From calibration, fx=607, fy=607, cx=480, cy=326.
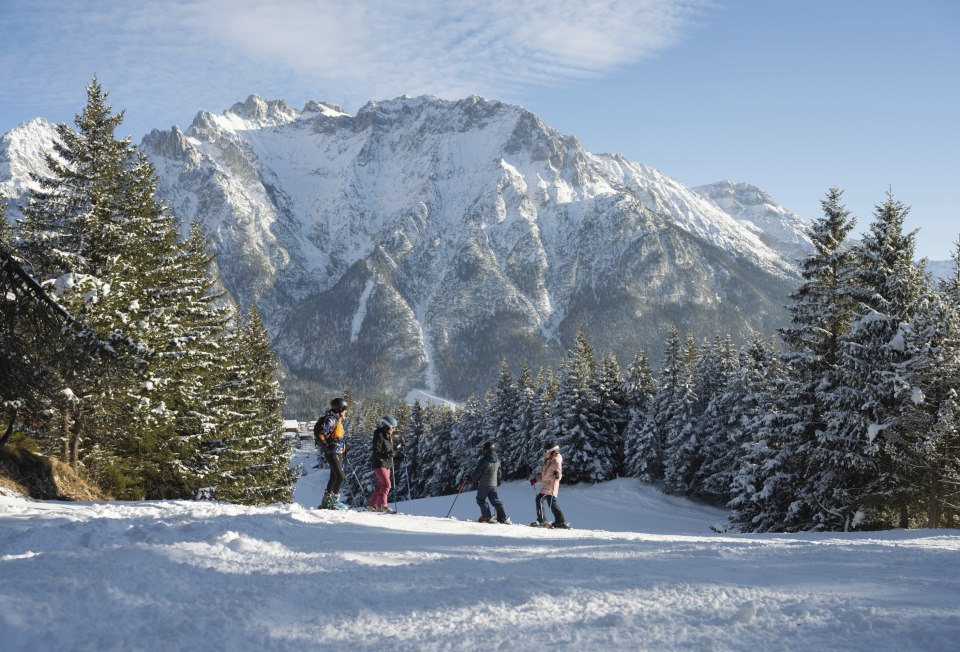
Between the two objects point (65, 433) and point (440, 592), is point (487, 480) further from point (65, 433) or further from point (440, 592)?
point (65, 433)

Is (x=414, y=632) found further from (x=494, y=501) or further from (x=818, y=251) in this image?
(x=818, y=251)

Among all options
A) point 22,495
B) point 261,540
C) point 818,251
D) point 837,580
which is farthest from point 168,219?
point 818,251

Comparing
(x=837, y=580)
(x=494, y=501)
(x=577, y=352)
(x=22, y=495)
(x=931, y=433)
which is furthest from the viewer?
(x=577, y=352)

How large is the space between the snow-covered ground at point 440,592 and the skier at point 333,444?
3.66 meters

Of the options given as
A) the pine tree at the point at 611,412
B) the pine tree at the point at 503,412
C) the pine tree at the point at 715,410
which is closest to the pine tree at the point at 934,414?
the pine tree at the point at 715,410

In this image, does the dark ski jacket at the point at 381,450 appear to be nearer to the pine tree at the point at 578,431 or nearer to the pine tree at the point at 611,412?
the pine tree at the point at 578,431

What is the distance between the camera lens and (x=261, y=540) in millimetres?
7070

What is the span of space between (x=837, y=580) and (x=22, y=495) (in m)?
14.1

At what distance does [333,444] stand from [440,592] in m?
7.23

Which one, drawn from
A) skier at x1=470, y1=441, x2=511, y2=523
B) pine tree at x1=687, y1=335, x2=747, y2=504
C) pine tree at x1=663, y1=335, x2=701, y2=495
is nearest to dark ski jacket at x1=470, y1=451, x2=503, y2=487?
skier at x1=470, y1=441, x2=511, y2=523

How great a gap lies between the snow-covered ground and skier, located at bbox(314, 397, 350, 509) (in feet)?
12.0

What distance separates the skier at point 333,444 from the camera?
38.9 feet

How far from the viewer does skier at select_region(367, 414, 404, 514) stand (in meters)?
12.2

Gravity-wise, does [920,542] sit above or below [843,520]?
above
